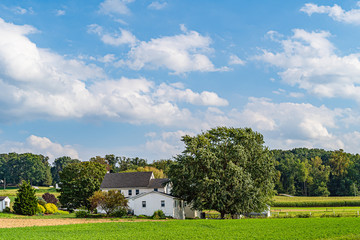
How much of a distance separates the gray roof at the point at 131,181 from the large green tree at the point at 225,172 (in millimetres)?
15635

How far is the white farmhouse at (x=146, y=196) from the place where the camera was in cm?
5412

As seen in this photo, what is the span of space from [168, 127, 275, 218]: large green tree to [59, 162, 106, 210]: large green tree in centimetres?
2308

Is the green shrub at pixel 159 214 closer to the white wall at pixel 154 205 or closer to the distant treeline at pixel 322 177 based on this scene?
the white wall at pixel 154 205

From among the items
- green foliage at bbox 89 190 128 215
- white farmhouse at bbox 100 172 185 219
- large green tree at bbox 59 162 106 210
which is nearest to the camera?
green foliage at bbox 89 190 128 215

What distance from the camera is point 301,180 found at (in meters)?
125

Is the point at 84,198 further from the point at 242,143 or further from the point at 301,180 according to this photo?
the point at 301,180

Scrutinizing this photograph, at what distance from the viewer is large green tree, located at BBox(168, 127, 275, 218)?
48594 mm

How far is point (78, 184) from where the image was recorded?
69.1 metres

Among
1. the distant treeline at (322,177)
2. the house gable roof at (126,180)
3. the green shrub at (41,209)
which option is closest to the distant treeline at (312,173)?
the distant treeline at (322,177)

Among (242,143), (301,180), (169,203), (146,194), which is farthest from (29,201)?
(301,180)

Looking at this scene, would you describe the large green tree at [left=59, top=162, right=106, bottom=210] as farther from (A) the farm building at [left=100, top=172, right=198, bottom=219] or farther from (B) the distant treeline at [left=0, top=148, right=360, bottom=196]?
(B) the distant treeline at [left=0, top=148, right=360, bottom=196]

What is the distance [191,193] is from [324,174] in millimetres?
89255

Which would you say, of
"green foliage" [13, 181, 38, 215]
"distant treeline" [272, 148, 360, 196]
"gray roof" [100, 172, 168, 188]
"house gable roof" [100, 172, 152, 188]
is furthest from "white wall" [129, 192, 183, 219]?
"distant treeline" [272, 148, 360, 196]

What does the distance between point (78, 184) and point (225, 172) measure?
109ft
